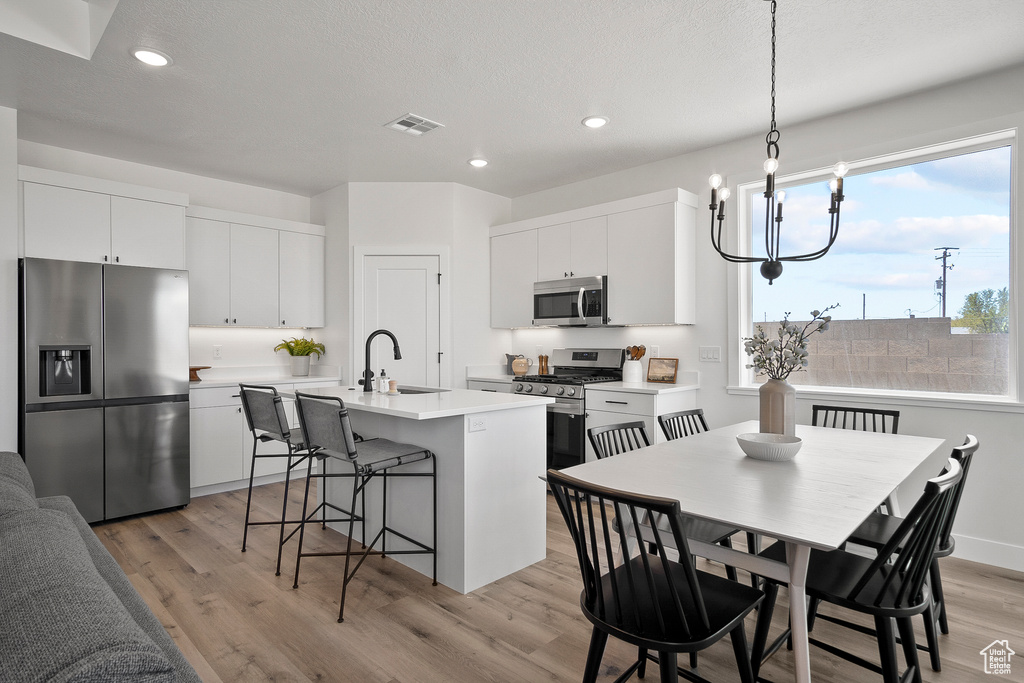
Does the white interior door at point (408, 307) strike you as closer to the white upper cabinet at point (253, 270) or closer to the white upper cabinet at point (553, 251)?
the white upper cabinet at point (253, 270)

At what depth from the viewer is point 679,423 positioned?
288cm

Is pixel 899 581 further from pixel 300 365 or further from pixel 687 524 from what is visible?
pixel 300 365

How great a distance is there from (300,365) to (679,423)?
11.8ft

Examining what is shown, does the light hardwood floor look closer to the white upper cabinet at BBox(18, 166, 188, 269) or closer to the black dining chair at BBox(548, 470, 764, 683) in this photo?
the black dining chair at BBox(548, 470, 764, 683)

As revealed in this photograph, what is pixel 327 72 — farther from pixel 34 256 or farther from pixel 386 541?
pixel 386 541

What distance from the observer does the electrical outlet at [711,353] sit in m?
4.10

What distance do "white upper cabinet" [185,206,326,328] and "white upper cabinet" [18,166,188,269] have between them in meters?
0.32

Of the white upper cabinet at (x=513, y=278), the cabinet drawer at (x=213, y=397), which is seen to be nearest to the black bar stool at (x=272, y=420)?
the cabinet drawer at (x=213, y=397)

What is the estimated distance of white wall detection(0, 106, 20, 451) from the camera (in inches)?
131

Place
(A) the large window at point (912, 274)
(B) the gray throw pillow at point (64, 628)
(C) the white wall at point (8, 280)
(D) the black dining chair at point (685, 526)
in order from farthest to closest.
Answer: (C) the white wall at point (8, 280) < (A) the large window at point (912, 274) < (D) the black dining chair at point (685, 526) < (B) the gray throw pillow at point (64, 628)

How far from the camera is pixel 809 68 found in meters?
2.91

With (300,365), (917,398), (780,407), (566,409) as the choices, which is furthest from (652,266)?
(300,365)

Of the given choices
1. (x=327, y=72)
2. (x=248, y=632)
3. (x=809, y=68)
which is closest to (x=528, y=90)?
(x=327, y=72)

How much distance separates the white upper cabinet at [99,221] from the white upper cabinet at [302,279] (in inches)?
39.3
